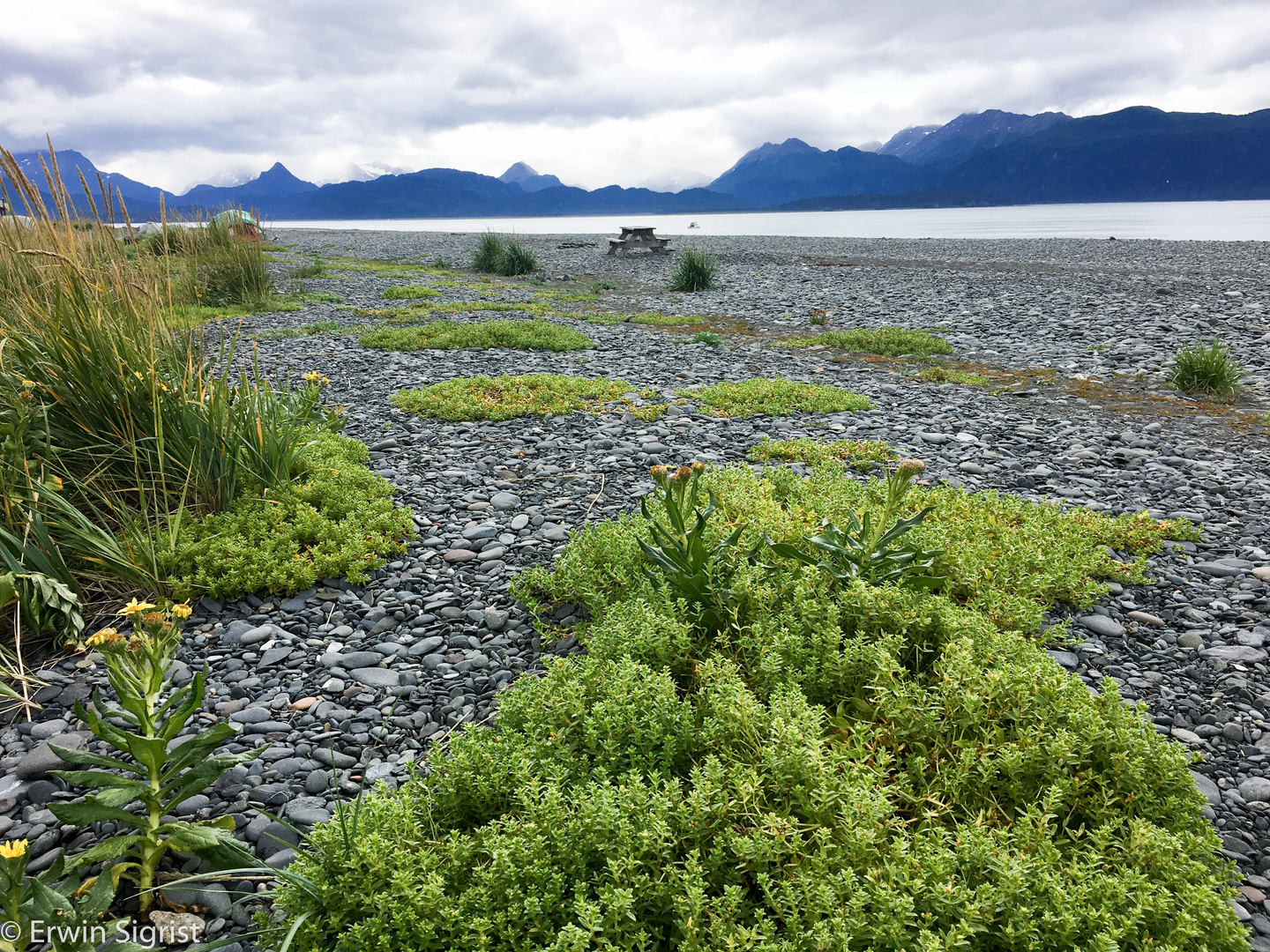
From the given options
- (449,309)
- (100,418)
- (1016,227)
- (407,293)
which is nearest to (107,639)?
(100,418)

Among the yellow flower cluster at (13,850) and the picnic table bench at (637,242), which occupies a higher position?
the picnic table bench at (637,242)

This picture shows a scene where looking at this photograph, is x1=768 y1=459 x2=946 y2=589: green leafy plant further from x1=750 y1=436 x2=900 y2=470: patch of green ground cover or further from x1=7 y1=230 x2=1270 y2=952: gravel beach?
x1=750 y1=436 x2=900 y2=470: patch of green ground cover

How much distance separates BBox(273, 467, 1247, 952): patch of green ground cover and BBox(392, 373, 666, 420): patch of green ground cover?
5.36 metres

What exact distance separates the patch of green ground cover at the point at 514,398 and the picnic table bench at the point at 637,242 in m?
26.6

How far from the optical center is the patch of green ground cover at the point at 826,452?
272 inches

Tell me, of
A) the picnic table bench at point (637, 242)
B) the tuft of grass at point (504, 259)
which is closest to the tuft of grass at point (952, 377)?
the tuft of grass at point (504, 259)

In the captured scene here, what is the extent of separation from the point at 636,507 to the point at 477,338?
323 inches

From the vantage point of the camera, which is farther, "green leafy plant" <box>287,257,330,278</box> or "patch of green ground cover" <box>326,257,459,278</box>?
"patch of green ground cover" <box>326,257,459,278</box>

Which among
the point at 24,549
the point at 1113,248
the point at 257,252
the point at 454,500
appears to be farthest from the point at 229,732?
the point at 1113,248

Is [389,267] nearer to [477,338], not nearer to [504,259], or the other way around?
[504,259]

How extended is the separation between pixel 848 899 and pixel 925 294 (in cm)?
2068

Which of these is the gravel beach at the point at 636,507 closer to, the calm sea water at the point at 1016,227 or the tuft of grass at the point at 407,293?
the tuft of grass at the point at 407,293

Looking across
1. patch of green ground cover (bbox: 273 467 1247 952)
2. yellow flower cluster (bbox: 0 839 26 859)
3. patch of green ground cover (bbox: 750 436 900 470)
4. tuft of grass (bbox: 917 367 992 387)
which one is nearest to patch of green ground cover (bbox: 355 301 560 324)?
tuft of grass (bbox: 917 367 992 387)

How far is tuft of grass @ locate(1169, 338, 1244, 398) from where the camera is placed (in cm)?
939
